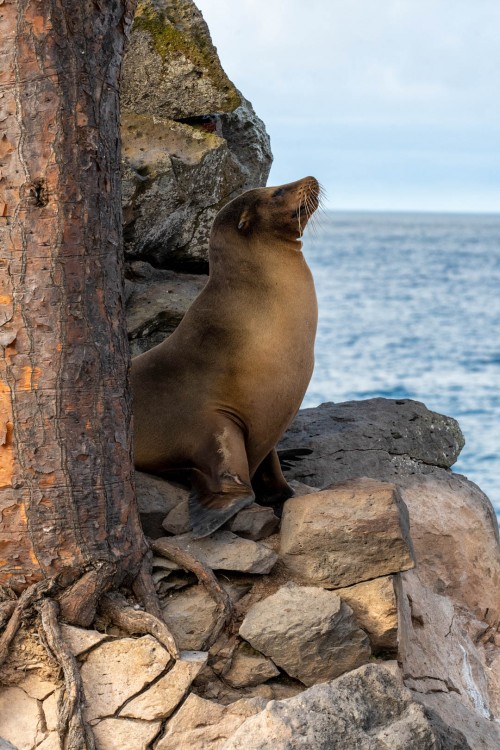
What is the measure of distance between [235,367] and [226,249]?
549 mm

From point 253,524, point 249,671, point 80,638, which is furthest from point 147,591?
point 253,524

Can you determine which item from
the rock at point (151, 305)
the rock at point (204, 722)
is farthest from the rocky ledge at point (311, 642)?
the rock at point (151, 305)

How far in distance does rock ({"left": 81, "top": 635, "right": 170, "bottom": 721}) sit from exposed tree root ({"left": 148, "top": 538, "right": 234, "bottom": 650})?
0.94 ft

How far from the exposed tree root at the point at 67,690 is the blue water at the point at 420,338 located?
1.97 meters

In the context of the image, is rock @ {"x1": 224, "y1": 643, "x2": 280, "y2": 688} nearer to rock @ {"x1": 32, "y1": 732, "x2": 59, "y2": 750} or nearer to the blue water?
rock @ {"x1": 32, "y1": 732, "x2": 59, "y2": 750}

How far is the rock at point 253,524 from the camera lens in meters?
4.04

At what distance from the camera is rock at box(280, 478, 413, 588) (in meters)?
3.75

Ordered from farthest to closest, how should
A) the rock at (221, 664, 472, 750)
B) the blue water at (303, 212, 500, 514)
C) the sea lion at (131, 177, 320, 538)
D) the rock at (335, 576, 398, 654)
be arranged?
the blue water at (303, 212, 500, 514), the sea lion at (131, 177, 320, 538), the rock at (335, 576, 398, 654), the rock at (221, 664, 472, 750)

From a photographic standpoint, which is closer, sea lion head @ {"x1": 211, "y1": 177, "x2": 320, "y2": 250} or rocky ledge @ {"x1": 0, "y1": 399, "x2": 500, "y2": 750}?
rocky ledge @ {"x1": 0, "y1": 399, "x2": 500, "y2": 750}

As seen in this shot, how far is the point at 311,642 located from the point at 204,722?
51cm

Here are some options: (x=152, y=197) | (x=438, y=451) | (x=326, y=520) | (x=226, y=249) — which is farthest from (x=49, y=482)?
(x=438, y=451)

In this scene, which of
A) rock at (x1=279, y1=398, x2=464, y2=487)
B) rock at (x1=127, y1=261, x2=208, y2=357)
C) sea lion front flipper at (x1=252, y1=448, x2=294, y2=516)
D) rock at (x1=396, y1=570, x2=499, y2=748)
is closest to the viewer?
rock at (x1=396, y1=570, x2=499, y2=748)

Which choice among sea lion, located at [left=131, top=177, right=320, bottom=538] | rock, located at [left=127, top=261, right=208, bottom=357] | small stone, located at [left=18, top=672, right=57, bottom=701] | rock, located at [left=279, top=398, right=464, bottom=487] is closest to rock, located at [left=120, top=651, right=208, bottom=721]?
small stone, located at [left=18, top=672, right=57, bottom=701]

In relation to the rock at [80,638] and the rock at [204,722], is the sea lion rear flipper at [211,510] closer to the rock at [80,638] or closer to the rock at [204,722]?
the rock at [80,638]
